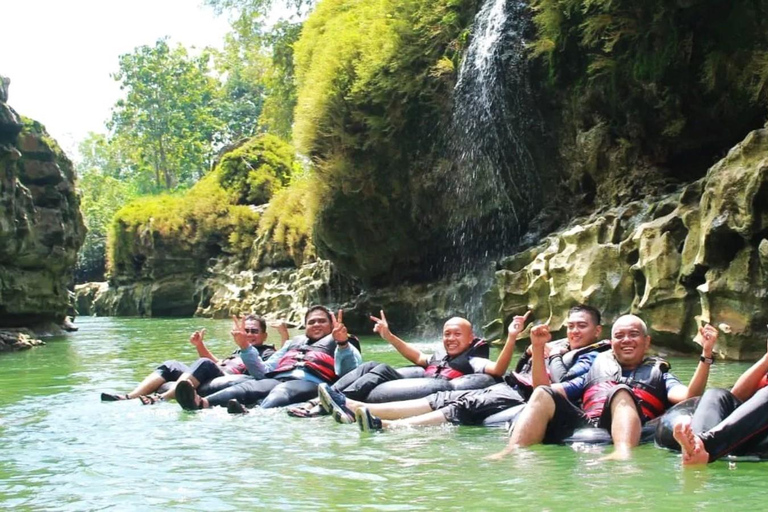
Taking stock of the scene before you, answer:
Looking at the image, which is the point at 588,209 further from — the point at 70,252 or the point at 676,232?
the point at 70,252

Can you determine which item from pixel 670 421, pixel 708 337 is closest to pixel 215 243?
pixel 670 421

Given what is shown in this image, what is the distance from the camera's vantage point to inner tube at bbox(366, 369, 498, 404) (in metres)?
7.78

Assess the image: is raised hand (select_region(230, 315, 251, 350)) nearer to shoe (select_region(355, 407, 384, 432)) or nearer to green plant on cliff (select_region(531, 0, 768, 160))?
shoe (select_region(355, 407, 384, 432))

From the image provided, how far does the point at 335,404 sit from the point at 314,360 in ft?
4.30

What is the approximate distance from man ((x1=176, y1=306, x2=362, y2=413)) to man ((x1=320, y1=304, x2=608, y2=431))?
92 cm

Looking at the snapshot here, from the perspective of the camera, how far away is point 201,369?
9.15 m

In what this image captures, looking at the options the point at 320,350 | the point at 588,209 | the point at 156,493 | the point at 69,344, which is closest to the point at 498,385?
the point at 320,350

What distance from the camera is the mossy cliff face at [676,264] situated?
1108cm

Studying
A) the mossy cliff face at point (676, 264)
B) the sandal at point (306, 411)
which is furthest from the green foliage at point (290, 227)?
the sandal at point (306, 411)

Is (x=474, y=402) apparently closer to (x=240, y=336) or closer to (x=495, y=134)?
(x=240, y=336)

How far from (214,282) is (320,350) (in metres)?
27.8

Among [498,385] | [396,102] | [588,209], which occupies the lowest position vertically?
[498,385]

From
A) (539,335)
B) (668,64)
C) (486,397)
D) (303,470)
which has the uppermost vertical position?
(668,64)

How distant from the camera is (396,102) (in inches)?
784
